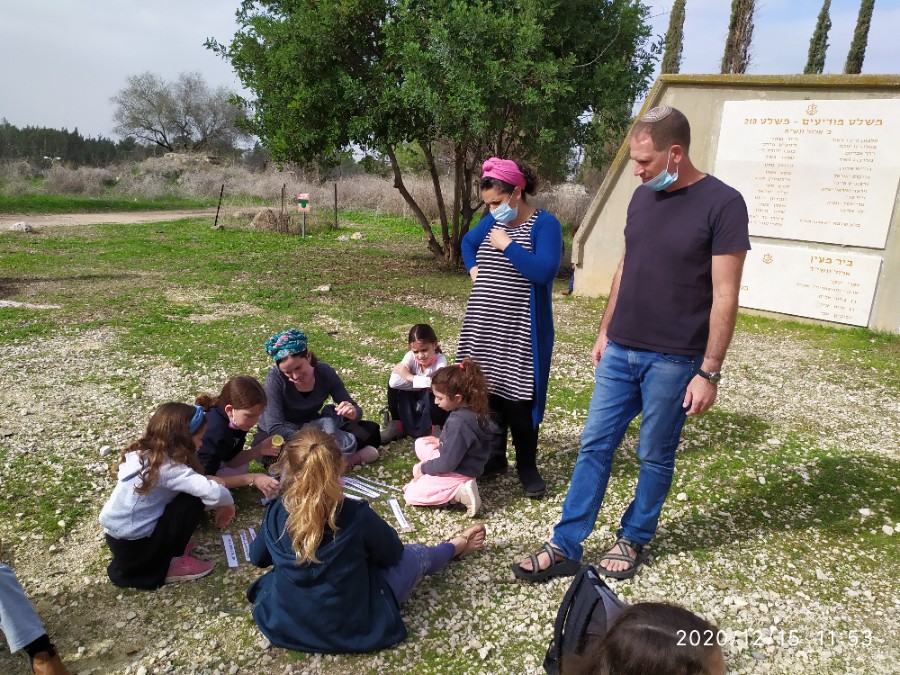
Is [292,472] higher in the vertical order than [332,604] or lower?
higher

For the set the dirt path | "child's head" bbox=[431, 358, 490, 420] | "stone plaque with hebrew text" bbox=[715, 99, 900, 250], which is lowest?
the dirt path

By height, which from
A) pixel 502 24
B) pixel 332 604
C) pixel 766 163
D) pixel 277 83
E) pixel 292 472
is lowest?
pixel 332 604

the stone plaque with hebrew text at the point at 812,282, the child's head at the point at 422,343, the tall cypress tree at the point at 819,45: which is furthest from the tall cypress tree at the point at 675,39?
the child's head at the point at 422,343

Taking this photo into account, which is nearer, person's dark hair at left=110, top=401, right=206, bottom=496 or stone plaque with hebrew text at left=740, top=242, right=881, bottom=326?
person's dark hair at left=110, top=401, right=206, bottom=496

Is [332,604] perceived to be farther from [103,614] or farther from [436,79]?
[436,79]

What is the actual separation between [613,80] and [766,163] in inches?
129

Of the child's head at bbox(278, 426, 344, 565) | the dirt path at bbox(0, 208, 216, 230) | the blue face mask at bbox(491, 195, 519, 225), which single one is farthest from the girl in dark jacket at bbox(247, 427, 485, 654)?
the dirt path at bbox(0, 208, 216, 230)

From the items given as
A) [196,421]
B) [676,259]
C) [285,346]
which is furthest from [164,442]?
[676,259]

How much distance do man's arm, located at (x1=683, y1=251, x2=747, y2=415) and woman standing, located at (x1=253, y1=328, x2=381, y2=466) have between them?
2314 mm

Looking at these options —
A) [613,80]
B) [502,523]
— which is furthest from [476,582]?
[613,80]

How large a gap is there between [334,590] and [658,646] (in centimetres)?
151

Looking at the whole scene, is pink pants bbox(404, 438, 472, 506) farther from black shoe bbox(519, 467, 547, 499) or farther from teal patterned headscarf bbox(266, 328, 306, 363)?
teal patterned headscarf bbox(266, 328, 306, 363)

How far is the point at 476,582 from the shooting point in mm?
3438

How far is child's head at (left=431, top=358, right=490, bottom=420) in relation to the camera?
3.98 m
